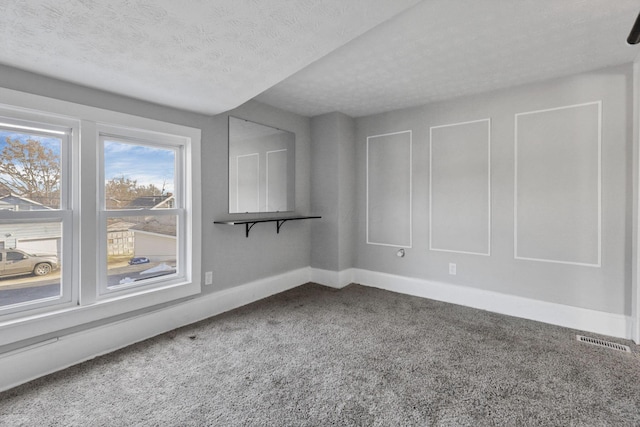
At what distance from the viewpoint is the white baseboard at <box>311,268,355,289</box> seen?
402 cm

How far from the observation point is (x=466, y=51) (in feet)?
7.70

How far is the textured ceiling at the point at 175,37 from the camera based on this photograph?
54.6 inches

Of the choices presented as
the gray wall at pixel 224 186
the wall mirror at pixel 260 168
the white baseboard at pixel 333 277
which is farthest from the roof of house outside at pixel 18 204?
the white baseboard at pixel 333 277

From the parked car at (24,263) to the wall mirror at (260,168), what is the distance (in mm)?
1509

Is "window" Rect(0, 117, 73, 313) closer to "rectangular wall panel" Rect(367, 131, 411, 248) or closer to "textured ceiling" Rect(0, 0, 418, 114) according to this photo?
"textured ceiling" Rect(0, 0, 418, 114)

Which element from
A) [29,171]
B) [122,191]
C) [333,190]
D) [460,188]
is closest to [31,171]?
[29,171]

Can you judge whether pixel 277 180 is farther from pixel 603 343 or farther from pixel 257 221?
pixel 603 343

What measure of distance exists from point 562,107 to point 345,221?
256cm

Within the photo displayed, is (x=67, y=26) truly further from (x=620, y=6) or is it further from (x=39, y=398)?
(x=620, y=6)

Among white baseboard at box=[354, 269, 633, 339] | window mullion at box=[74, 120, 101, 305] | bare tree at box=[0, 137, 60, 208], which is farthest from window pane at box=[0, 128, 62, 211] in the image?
white baseboard at box=[354, 269, 633, 339]

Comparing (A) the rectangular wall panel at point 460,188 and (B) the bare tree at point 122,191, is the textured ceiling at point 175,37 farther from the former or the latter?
(A) the rectangular wall panel at point 460,188

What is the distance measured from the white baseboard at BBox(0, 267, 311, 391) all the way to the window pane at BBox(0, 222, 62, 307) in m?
0.35

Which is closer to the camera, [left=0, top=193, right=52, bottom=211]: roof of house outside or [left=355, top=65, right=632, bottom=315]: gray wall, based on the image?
[left=0, top=193, right=52, bottom=211]: roof of house outside

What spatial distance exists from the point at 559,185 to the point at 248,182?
3.12 meters
